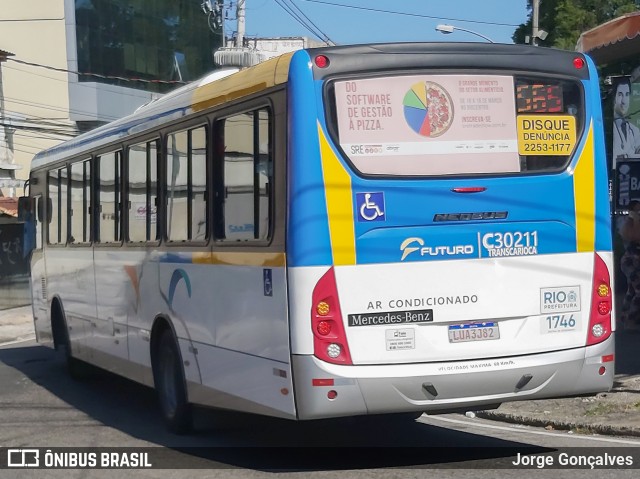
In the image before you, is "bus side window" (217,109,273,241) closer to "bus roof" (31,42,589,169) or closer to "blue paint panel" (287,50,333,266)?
"bus roof" (31,42,589,169)

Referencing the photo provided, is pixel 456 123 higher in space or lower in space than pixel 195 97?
lower

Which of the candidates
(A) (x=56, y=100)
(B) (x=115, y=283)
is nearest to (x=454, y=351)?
(B) (x=115, y=283)

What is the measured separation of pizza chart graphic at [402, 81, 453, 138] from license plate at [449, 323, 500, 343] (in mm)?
1391

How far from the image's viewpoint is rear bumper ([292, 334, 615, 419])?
26.8ft

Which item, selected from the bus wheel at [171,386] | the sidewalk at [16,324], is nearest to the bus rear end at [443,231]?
the bus wheel at [171,386]

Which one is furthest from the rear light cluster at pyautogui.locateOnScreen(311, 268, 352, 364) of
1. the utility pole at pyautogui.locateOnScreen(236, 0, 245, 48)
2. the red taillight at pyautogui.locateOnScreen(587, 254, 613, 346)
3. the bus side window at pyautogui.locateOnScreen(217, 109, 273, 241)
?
the utility pole at pyautogui.locateOnScreen(236, 0, 245, 48)

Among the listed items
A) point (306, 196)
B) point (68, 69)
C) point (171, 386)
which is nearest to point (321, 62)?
point (306, 196)

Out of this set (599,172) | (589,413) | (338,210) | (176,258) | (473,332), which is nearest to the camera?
(338,210)

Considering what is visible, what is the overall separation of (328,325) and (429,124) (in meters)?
1.63

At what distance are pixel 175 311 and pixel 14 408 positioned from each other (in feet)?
11.8

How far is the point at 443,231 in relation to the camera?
845 centimetres

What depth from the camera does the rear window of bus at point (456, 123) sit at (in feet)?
27.5

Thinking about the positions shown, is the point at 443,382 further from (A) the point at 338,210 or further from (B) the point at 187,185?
(B) the point at 187,185

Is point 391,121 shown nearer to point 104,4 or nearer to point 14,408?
point 14,408
